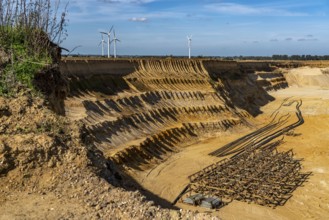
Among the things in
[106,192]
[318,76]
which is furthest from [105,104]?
[318,76]

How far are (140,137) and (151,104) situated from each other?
6.87 m

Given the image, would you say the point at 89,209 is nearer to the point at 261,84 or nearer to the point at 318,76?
the point at 261,84

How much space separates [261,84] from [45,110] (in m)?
58.9

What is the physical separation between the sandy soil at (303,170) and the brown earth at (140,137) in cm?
7

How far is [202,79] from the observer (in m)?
49.1

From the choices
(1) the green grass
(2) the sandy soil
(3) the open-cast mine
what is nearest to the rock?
(3) the open-cast mine

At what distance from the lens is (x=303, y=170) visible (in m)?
28.2

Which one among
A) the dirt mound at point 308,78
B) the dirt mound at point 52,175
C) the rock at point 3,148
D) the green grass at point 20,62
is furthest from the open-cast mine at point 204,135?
the dirt mound at point 308,78

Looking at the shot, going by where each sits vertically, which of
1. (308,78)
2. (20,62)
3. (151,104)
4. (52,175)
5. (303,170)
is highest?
(20,62)

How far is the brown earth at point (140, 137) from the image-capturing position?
890 centimetres

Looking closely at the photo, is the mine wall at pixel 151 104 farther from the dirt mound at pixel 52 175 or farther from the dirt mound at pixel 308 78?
the dirt mound at pixel 308 78

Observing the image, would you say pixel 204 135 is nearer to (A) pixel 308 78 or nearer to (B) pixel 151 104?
(B) pixel 151 104

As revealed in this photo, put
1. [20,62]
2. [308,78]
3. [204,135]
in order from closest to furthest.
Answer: [20,62] → [204,135] → [308,78]

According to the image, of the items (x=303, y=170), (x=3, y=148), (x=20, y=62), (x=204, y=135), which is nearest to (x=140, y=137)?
(x=204, y=135)
